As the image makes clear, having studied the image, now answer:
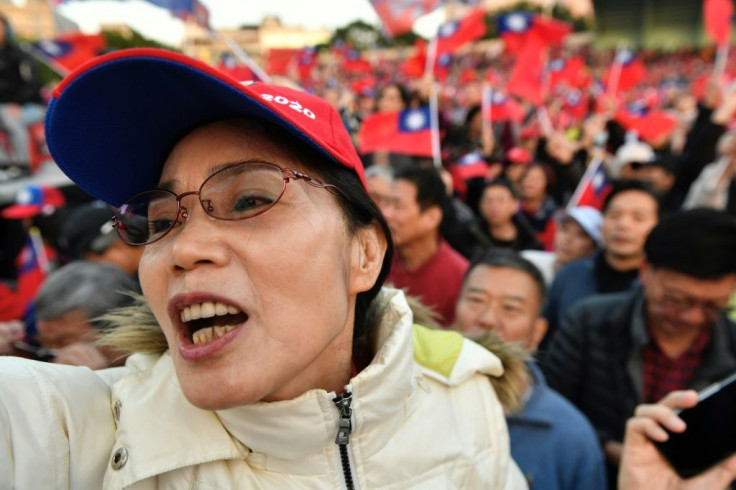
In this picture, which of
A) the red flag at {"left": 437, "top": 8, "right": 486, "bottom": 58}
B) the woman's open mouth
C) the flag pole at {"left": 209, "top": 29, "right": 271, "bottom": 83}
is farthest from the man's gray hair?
the red flag at {"left": 437, "top": 8, "right": 486, "bottom": 58}

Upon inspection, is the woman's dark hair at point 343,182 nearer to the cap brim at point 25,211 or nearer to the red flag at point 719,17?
the cap brim at point 25,211

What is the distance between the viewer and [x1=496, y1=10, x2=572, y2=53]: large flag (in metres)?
8.62

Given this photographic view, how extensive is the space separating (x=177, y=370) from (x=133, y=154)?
446mm

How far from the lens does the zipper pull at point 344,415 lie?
1.09 meters

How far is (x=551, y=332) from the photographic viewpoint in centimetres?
334

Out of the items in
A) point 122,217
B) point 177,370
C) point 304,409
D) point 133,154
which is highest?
point 133,154

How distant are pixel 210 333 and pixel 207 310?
0.18 ft

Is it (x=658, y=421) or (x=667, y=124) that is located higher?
(x=667, y=124)

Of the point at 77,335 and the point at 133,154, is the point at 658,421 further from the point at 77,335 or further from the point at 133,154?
the point at 77,335

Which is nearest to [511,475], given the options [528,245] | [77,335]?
[77,335]

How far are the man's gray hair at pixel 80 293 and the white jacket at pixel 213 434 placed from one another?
3.14 ft

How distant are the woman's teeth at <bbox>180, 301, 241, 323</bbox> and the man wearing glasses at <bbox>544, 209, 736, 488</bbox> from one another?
1800 millimetres

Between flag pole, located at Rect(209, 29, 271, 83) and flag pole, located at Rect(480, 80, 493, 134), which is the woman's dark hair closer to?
flag pole, located at Rect(209, 29, 271, 83)

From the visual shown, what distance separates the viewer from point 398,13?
7.64m
